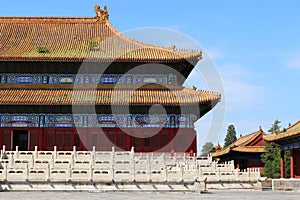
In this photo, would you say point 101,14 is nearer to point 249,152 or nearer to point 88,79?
point 88,79

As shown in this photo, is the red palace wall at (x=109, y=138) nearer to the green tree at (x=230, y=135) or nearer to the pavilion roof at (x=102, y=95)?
the pavilion roof at (x=102, y=95)

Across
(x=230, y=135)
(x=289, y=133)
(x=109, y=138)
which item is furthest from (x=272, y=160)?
(x=230, y=135)

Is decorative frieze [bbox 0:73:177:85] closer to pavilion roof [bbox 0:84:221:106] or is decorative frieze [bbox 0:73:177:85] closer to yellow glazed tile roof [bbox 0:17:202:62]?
pavilion roof [bbox 0:84:221:106]

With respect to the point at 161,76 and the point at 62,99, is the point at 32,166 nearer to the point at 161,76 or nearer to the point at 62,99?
the point at 62,99

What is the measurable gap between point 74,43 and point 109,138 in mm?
10066

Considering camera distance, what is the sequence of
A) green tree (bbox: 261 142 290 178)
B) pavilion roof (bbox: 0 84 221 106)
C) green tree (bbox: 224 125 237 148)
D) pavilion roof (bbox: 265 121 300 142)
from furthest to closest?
green tree (bbox: 224 125 237 148)
green tree (bbox: 261 142 290 178)
pavilion roof (bbox: 0 84 221 106)
pavilion roof (bbox: 265 121 300 142)

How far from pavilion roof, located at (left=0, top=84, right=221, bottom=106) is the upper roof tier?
2.36m

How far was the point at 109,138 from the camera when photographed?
129 ft

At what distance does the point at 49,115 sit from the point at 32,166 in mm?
12207

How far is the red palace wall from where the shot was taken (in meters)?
39.1

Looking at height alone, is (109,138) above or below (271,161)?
above

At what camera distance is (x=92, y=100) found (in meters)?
38.8

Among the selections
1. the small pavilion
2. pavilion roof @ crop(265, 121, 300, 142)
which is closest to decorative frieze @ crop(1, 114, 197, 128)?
pavilion roof @ crop(265, 121, 300, 142)

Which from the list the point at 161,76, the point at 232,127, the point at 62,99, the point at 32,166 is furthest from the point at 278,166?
the point at 232,127
